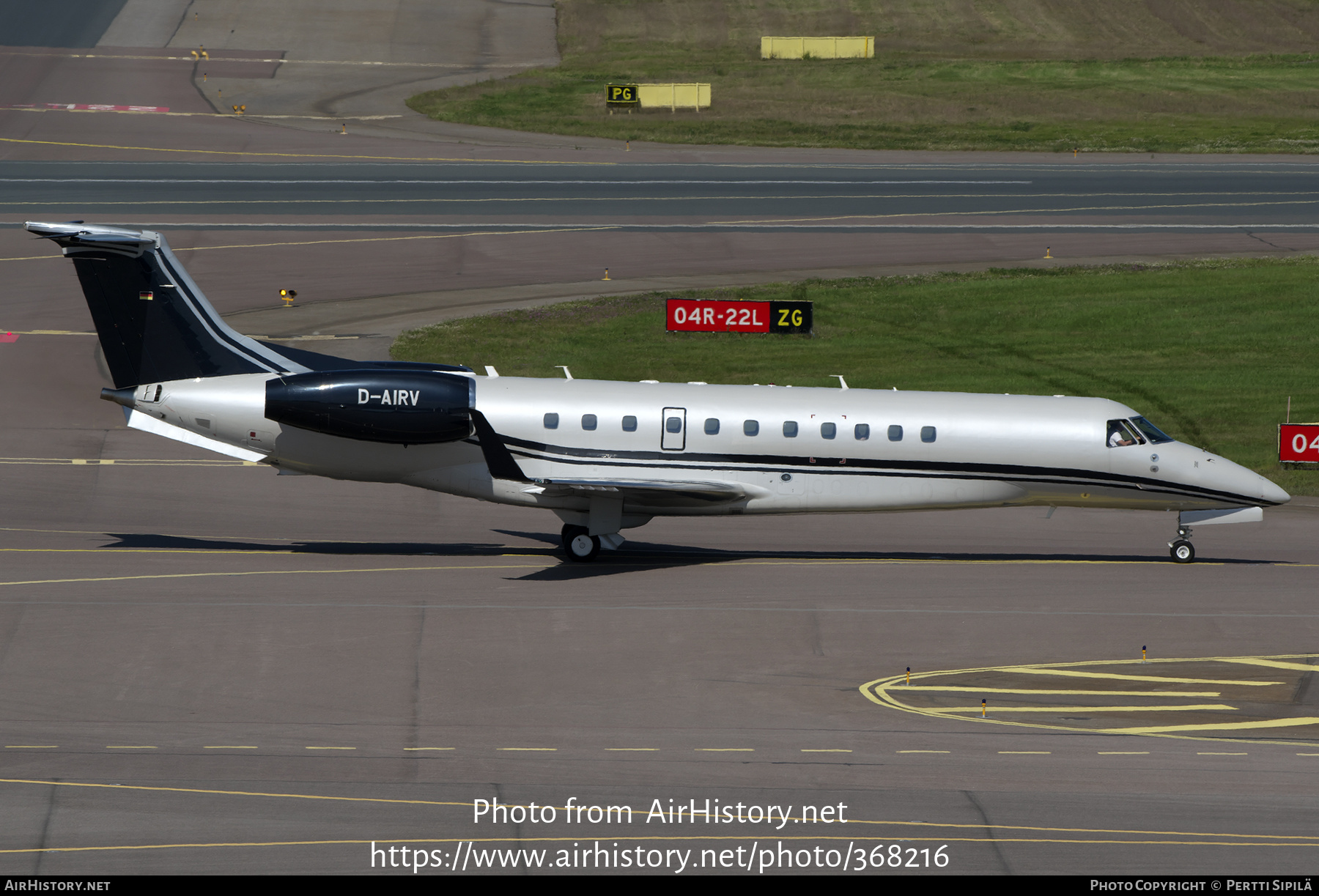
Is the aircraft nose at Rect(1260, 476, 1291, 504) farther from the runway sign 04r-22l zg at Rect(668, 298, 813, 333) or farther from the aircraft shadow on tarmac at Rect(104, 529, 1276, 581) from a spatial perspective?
the runway sign 04r-22l zg at Rect(668, 298, 813, 333)

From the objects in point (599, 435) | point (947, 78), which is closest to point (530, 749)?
point (599, 435)

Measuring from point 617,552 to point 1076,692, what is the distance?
11.1m

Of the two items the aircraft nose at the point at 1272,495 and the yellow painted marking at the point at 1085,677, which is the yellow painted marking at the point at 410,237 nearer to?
the aircraft nose at the point at 1272,495

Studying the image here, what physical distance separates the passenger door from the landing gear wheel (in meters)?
2.44

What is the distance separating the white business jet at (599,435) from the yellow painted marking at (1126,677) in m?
6.06

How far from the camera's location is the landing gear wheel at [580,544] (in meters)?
29.5

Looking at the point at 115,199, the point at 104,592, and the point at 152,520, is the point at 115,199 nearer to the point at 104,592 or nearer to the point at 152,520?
the point at 152,520

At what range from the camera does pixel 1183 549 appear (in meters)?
30.5

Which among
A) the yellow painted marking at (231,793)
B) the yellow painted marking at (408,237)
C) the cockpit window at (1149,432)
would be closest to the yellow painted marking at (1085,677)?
the cockpit window at (1149,432)

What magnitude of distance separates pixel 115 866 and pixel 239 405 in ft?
44.3

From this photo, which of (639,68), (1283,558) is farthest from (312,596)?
(639,68)

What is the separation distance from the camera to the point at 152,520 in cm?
3212

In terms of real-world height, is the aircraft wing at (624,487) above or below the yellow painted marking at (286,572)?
above

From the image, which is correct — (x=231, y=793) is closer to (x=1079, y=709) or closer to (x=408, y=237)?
(x=1079, y=709)
